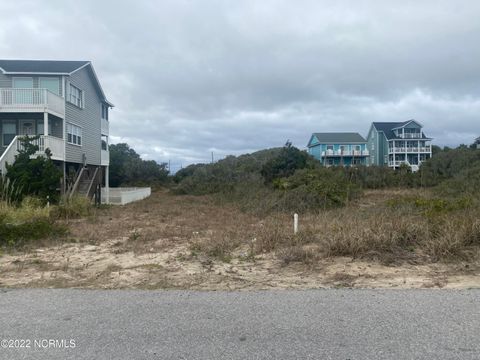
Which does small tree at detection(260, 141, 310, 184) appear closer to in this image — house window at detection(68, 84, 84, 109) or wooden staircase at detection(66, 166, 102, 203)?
wooden staircase at detection(66, 166, 102, 203)

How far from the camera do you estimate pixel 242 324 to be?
369 centimetres

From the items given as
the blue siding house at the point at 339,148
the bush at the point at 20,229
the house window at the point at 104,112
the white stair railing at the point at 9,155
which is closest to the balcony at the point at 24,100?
the white stair railing at the point at 9,155

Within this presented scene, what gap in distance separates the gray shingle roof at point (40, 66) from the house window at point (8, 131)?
9.60ft

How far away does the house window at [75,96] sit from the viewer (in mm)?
22188

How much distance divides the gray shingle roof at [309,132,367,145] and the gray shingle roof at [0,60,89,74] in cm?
4677

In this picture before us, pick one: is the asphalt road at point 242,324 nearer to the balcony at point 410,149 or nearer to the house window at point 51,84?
the house window at point 51,84

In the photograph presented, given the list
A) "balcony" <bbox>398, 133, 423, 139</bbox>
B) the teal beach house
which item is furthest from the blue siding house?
"balcony" <bbox>398, 133, 423, 139</bbox>

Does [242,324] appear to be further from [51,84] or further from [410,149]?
[410,149]

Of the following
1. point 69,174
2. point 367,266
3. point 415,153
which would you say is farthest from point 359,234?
point 415,153

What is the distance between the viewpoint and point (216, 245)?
25.3 feet

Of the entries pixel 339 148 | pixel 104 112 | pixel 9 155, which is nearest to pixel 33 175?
pixel 9 155

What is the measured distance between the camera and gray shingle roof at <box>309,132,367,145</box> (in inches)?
2472

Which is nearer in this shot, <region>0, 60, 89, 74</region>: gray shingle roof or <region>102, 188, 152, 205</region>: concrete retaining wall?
<region>0, 60, 89, 74</region>: gray shingle roof

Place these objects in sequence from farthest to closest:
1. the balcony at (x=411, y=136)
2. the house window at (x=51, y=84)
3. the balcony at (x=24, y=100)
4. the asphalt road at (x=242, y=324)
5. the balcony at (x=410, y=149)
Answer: the balcony at (x=411, y=136) → the balcony at (x=410, y=149) → the house window at (x=51, y=84) → the balcony at (x=24, y=100) → the asphalt road at (x=242, y=324)
